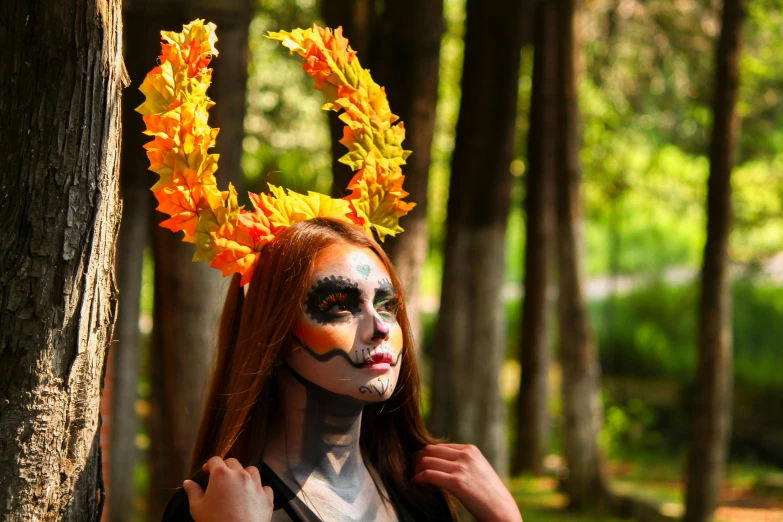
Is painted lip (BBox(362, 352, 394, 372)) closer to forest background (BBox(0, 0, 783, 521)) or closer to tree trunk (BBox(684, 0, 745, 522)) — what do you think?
forest background (BBox(0, 0, 783, 521))

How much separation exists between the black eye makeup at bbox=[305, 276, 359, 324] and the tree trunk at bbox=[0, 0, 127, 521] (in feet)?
2.00

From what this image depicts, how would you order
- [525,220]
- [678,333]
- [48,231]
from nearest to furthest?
[48,231] → [525,220] → [678,333]

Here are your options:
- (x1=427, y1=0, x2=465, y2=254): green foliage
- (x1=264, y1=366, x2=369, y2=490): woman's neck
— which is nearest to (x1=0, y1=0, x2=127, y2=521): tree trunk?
(x1=264, y1=366, x2=369, y2=490): woman's neck

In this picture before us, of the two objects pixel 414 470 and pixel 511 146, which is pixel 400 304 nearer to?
pixel 414 470

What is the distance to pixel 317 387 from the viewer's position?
9.71 ft

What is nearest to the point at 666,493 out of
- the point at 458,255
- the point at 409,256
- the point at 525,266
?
the point at 525,266

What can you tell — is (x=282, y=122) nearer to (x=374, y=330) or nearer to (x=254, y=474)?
(x=374, y=330)

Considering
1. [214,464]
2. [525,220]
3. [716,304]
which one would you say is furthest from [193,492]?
[525,220]

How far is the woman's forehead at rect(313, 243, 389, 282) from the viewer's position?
296 cm

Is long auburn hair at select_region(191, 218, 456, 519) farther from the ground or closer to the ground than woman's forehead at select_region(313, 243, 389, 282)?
closer to the ground

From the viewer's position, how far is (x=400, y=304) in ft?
10.2

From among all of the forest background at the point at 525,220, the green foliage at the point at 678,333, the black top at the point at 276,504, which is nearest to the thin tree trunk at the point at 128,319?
the forest background at the point at 525,220

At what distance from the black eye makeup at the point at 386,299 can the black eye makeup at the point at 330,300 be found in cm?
8

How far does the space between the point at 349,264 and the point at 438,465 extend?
69 centimetres
